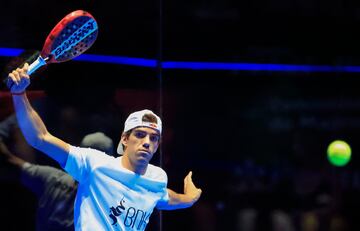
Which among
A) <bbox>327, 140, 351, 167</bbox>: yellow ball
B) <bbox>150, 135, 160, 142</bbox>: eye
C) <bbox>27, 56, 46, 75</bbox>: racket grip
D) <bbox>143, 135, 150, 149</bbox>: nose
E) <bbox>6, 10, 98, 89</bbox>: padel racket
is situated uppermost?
<bbox>327, 140, 351, 167</bbox>: yellow ball

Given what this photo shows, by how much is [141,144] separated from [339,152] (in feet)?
5.27

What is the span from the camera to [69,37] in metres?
2.07

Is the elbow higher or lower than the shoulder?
lower

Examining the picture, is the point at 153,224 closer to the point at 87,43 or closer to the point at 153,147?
the point at 153,147

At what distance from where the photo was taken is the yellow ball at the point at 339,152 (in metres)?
3.49

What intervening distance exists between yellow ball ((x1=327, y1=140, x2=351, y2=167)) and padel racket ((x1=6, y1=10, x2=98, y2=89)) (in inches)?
69.8

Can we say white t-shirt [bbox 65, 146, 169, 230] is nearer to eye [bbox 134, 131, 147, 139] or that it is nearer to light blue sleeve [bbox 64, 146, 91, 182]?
light blue sleeve [bbox 64, 146, 91, 182]

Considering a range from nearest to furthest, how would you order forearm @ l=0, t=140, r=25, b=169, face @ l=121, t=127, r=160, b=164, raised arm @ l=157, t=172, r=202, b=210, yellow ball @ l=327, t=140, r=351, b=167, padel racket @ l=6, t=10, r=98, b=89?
padel racket @ l=6, t=10, r=98, b=89, face @ l=121, t=127, r=160, b=164, raised arm @ l=157, t=172, r=202, b=210, forearm @ l=0, t=140, r=25, b=169, yellow ball @ l=327, t=140, r=351, b=167

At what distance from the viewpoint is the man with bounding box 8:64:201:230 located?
6.75 feet

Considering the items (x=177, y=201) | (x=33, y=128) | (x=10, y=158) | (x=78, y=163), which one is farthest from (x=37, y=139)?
(x=10, y=158)

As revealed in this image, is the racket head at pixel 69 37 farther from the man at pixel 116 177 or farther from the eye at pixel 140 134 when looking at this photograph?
the eye at pixel 140 134

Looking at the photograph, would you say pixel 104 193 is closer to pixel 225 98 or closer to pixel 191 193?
pixel 191 193

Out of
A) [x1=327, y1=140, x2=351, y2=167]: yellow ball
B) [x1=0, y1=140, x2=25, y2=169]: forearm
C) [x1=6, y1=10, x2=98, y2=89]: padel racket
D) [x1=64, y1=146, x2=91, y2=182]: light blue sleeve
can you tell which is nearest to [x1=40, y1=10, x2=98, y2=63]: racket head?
[x1=6, y1=10, x2=98, y2=89]: padel racket

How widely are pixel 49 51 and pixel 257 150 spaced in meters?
1.62
